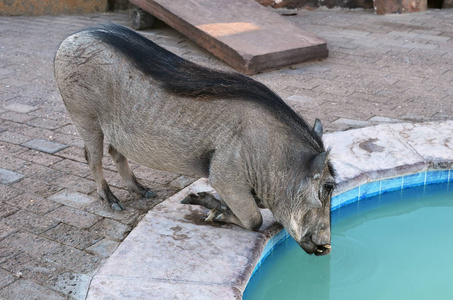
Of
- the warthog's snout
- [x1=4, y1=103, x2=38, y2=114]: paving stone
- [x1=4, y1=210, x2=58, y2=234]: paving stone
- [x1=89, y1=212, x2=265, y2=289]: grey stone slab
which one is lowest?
[x1=4, y1=103, x2=38, y2=114]: paving stone

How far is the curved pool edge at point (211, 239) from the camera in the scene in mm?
3000

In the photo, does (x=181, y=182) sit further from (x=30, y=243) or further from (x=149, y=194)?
(x=30, y=243)

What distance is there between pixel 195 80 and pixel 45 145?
2041 mm

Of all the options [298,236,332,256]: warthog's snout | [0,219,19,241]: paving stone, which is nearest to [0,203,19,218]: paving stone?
[0,219,19,241]: paving stone

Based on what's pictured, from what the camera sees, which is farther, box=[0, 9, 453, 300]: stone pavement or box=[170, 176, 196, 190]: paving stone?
box=[170, 176, 196, 190]: paving stone

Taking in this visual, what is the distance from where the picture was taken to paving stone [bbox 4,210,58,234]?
3.63 m

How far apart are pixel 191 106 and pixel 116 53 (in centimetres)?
56

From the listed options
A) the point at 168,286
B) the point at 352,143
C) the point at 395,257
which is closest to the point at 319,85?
the point at 352,143

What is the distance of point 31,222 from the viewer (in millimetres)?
3701

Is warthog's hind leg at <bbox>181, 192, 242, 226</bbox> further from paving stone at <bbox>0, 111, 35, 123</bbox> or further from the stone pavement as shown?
paving stone at <bbox>0, 111, 35, 123</bbox>

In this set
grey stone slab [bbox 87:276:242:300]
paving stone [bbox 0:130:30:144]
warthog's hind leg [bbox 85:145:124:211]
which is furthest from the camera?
paving stone [bbox 0:130:30:144]

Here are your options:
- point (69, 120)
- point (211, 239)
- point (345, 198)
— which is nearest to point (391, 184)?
point (345, 198)

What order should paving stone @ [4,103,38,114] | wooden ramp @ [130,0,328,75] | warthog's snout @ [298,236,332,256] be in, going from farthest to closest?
wooden ramp @ [130,0,328,75] < paving stone @ [4,103,38,114] < warthog's snout @ [298,236,332,256]

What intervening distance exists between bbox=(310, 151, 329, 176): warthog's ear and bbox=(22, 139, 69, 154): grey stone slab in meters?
2.47
